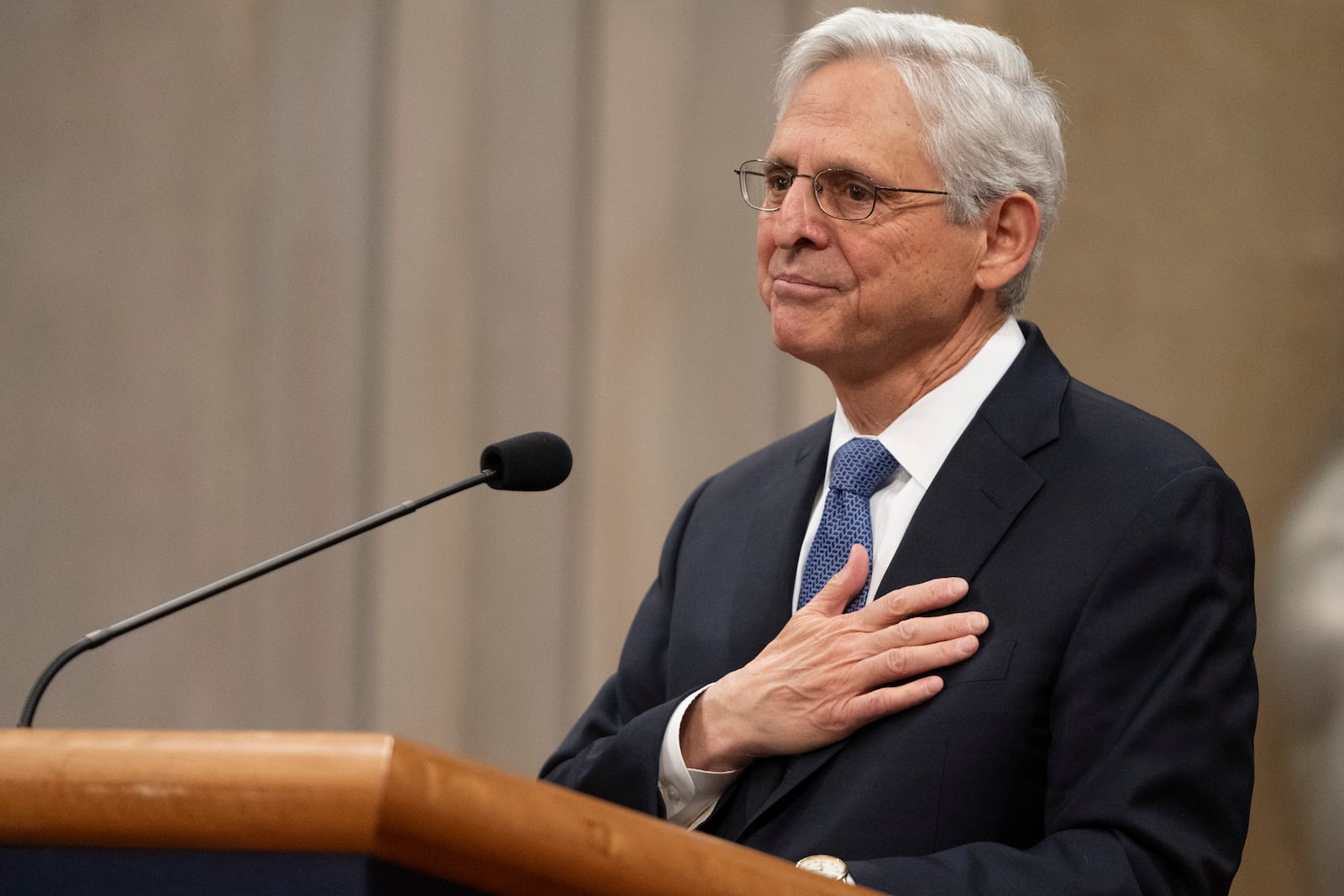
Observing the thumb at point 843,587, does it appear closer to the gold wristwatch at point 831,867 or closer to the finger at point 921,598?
the finger at point 921,598

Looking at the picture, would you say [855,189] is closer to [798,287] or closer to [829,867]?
[798,287]

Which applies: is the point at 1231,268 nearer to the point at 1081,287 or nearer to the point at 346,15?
the point at 1081,287

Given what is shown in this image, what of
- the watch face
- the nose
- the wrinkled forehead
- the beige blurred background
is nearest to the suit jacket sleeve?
the watch face

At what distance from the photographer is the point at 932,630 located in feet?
5.67

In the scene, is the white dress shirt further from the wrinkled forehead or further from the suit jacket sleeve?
the wrinkled forehead

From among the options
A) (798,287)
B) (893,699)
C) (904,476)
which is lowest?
(893,699)

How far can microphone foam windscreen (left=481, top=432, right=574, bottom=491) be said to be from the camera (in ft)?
5.73

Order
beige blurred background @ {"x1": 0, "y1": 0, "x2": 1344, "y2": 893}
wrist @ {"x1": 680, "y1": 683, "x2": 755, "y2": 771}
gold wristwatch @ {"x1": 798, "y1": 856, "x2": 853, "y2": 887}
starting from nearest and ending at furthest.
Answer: gold wristwatch @ {"x1": 798, "y1": 856, "x2": 853, "y2": 887} → wrist @ {"x1": 680, "y1": 683, "x2": 755, "y2": 771} → beige blurred background @ {"x1": 0, "y1": 0, "x2": 1344, "y2": 893}

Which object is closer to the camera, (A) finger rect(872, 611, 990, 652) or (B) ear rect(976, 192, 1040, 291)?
(A) finger rect(872, 611, 990, 652)

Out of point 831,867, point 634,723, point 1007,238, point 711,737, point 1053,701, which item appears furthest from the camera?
point 1007,238

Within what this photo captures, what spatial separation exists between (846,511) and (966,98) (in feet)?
1.88

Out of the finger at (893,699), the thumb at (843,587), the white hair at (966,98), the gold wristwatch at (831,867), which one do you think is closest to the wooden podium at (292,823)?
the gold wristwatch at (831,867)

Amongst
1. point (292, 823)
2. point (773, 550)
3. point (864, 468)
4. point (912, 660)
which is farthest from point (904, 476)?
point (292, 823)

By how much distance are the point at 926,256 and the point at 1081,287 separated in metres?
1.23
